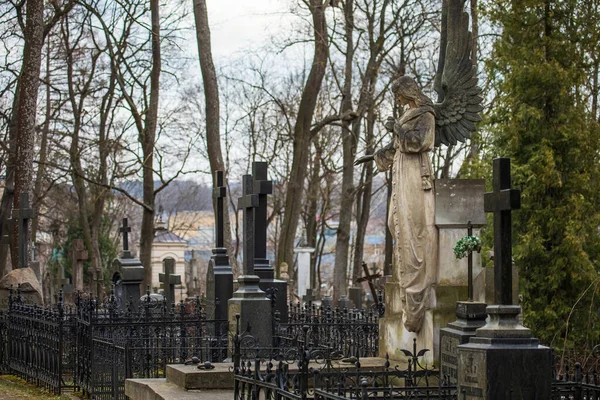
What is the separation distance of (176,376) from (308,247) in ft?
106

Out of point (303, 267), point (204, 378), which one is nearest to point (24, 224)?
point (204, 378)

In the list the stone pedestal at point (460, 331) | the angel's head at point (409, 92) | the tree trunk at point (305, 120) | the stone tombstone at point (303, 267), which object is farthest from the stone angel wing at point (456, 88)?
the stone tombstone at point (303, 267)

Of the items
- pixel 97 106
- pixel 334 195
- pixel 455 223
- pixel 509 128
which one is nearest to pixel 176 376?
pixel 455 223

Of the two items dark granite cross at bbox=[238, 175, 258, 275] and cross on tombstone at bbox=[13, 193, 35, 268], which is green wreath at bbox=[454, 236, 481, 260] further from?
cross on tombstone at bbox=[13, 193, 35, 268]

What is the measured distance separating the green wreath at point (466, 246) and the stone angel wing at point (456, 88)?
1.89 meters

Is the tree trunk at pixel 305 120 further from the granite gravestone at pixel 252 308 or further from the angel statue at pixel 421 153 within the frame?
the angel statue at pixel 421 153

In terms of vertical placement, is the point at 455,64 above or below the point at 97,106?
below

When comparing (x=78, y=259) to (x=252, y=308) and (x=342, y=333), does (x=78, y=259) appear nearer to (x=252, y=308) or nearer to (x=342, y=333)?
(x=342, y=333)

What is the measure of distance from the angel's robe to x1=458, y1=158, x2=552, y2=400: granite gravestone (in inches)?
138

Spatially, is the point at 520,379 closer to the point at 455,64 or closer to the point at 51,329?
the point at 455,64

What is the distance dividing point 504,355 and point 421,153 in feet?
14.5

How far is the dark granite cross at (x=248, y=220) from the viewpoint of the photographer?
42.8 ft

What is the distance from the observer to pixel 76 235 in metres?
44.3

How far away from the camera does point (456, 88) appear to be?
463 inches
